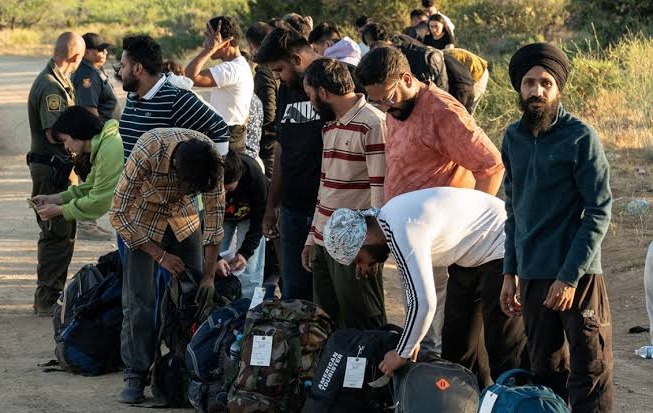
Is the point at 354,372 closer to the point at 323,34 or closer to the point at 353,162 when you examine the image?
the point at 353,162

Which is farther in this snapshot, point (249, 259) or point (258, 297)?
point (249, 259)

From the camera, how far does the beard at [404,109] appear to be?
19.2 feet

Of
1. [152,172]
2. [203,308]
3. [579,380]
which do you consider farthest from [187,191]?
[579,380]

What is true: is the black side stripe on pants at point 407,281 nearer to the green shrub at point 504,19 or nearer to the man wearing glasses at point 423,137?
the man wearing glasses at point 423,137

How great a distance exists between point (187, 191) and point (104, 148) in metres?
1.30

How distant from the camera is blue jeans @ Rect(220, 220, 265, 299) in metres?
7.55

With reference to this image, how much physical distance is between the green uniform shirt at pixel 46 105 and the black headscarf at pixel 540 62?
189 inches

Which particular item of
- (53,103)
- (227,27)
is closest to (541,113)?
(227,27)

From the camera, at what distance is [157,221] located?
21.6 feet

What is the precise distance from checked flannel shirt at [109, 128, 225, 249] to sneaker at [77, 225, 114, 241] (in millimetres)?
5034

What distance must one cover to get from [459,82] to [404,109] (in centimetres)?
260

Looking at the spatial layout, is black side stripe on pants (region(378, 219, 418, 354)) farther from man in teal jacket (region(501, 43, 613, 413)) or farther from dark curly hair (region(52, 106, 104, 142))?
dark curly hair (region(52, 106, 104, 142))

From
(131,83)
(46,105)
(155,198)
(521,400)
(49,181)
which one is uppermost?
(131,83)

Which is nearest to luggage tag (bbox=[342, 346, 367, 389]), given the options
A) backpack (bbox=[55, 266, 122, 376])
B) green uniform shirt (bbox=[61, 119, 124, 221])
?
backpack (bbox=[55, 266, 122, 376])
